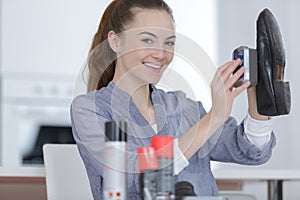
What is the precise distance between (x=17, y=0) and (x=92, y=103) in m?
2.14

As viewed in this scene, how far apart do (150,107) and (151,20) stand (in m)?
0.22

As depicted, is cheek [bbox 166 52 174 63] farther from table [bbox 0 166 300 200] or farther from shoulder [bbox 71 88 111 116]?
table [bbox 0 166 300 200]

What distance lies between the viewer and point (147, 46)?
3.97 ft

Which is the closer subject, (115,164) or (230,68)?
(115,164)

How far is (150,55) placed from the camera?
123 cm

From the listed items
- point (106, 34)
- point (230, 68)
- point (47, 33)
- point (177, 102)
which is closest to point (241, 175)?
point (177, 102)

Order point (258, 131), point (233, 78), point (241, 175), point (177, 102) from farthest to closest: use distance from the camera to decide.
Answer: point (241, 175), point (177, 102), point (258, 131), point (233, 78)

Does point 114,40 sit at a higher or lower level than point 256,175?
higher

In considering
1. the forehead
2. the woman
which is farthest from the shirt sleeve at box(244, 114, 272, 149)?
the forehead

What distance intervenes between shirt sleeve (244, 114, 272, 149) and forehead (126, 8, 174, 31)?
26cm

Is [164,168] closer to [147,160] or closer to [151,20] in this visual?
[147,160]

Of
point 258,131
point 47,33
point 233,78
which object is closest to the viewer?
point 233,78

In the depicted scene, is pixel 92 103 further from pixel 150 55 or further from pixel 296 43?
pixel 296 43

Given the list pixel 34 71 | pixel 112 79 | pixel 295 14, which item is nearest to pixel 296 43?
pixel 295 14
